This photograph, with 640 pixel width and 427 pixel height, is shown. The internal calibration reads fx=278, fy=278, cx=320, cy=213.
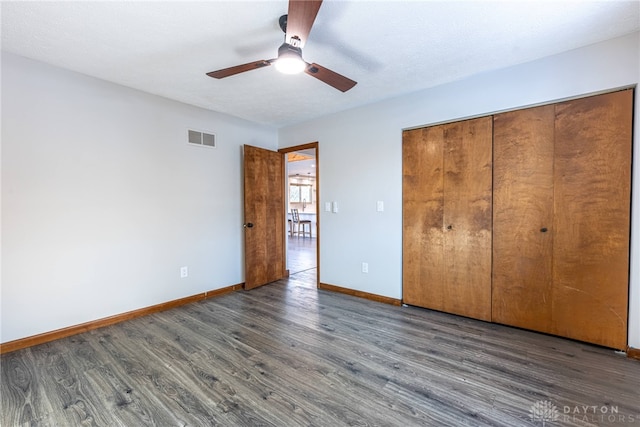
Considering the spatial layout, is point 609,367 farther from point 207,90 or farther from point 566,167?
point 207,90

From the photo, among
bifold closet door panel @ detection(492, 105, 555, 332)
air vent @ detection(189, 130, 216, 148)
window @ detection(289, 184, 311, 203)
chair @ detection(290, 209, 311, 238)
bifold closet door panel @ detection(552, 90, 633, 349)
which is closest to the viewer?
bifold closet door panel @ detection(552, 90, 633, 349)

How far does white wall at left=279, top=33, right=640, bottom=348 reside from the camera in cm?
218

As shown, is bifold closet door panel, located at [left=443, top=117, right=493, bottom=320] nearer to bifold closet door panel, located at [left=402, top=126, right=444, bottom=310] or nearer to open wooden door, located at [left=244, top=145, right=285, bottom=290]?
bifold closet door panel, located at [left=402, top=126, right=444, bottom=310]

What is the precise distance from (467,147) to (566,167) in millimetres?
809

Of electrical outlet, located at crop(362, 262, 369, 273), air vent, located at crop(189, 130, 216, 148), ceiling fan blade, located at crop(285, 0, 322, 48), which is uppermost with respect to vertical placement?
ceiling fan blade, located at crop(285, 0, 322, 48)

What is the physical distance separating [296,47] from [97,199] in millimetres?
2446

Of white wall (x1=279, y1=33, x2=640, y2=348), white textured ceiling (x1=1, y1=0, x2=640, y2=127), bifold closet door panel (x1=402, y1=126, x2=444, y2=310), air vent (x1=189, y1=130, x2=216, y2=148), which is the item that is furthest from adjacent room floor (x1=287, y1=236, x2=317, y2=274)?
white textured ceiling (x1=1, y1=0, x2=640, y2=127)

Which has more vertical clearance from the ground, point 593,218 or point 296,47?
point 296,47

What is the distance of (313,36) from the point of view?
2066mm

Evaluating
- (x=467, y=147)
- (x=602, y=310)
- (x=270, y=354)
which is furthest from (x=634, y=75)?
(x=270, y=354)

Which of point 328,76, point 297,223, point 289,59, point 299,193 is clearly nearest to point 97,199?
point 289,59

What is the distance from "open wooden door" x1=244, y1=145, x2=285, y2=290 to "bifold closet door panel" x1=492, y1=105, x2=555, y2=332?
2931mm

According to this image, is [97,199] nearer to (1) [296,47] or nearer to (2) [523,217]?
(1) [296,47]

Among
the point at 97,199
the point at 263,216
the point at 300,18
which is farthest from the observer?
the point at 263,216
